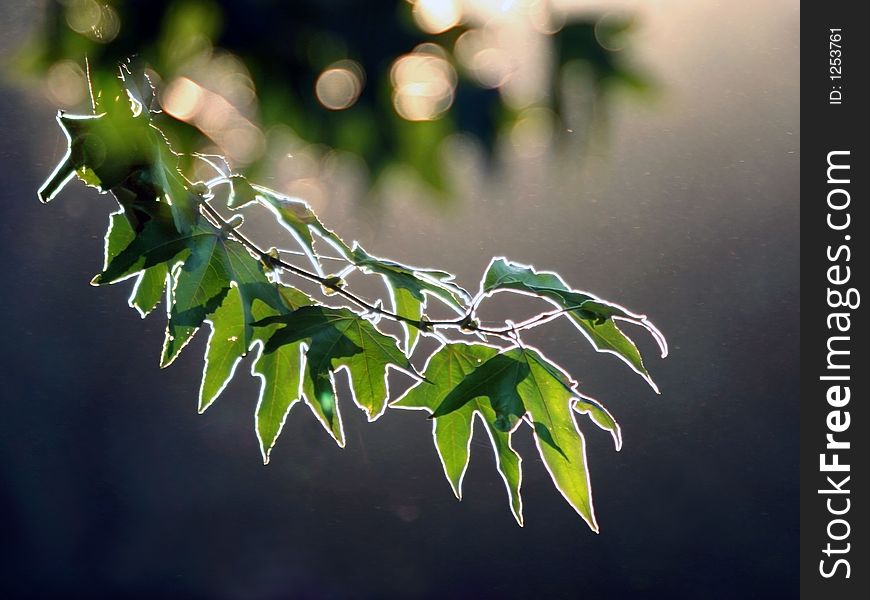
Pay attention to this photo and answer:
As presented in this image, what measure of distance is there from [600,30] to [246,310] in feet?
0.79

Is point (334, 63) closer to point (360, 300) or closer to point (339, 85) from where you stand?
point (339, 85)

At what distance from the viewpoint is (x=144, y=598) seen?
13.6 ft

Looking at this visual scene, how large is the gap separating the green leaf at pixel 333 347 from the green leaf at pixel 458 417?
0.09 ft

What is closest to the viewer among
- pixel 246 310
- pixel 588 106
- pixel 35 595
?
pixel 588 106

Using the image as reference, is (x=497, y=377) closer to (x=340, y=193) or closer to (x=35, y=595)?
(x=340, y=193)

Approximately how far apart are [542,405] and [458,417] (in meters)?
0.05

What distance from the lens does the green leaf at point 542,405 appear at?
424 mm

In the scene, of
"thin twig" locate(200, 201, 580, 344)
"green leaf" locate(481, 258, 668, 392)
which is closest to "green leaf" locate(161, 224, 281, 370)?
"thin twig" locate(200, 201, 580, 344)

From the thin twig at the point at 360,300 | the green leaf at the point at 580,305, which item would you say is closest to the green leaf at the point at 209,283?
the thin twig at the point at 360,300

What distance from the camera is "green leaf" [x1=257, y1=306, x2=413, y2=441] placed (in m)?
0.42

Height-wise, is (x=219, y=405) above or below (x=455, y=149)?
below

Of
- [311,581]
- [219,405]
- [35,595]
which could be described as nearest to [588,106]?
[219,405]

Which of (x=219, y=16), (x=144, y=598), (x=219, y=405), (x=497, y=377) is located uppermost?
(x=219, y=16)

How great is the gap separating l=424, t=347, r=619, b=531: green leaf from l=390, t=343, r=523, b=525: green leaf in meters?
0.02
